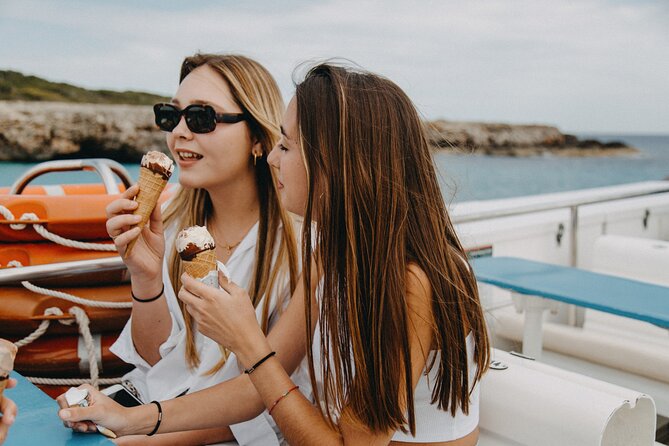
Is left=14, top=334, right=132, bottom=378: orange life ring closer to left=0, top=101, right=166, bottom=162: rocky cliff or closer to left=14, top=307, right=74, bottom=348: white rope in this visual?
left=14, top=307, right=74, bottom=348: white rope

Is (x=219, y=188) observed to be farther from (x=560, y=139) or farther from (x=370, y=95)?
(x=560, y=139)

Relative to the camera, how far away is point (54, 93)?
37.3 meters

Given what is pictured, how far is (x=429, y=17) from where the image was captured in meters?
56.8

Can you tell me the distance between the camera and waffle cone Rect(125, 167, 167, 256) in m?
1.60

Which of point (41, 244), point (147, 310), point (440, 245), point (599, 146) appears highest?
point (440, 245)

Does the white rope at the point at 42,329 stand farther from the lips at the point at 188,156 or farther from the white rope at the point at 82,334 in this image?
the lips at the point at 188,156

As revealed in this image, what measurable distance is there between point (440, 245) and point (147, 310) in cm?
90

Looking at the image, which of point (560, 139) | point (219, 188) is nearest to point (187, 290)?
point (219, 188)

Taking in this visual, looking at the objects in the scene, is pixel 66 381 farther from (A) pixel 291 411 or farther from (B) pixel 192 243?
(A) pixel 291 411

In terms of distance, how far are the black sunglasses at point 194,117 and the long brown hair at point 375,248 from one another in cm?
47

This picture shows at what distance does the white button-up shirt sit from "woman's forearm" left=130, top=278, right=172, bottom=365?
29 millimetres

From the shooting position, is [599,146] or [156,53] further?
[599,146]

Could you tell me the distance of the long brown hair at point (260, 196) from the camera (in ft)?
5.69

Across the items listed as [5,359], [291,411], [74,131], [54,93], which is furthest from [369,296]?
[54,93]
